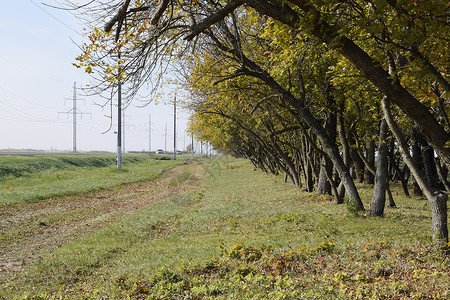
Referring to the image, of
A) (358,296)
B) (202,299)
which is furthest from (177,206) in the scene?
(358,296)

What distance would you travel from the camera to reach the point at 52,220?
1428 cm

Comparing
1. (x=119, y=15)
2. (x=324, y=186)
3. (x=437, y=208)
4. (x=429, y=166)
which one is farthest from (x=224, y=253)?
(x=429, y=166)

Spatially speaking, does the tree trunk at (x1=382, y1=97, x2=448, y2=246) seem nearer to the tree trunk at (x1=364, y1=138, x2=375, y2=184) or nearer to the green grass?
the tree trunk at (x1=364, y1=138, x2=375, y2=184)

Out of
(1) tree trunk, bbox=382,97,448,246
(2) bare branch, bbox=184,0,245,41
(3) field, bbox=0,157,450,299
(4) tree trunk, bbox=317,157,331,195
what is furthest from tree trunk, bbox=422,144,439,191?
(2) bare branch, bbox=184,0,245,41

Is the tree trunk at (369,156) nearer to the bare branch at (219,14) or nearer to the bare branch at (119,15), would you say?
the bare branch at (219,14)

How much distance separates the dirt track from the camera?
971 cm

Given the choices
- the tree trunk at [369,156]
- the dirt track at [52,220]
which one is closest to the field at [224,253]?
the dirt track at [52,220]

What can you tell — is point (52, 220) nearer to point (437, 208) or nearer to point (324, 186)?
point (324, 186)

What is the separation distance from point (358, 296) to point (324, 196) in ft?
36.2

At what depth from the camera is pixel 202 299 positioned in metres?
5.59

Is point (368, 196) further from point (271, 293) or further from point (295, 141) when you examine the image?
point (271, 293)

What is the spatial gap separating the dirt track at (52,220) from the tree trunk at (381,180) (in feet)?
32.5

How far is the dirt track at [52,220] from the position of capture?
9.71 m

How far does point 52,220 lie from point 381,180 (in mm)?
12821
